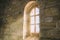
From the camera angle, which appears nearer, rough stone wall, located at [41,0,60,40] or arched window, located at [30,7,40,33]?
rough stone wall, located at [41,0,60,40]

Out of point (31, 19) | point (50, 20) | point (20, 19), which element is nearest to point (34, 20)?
point (31, 19)

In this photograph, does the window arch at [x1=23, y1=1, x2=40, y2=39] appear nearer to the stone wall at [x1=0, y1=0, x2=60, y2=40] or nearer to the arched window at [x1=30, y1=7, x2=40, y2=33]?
the arched window at [x1=30, y1=7, x2=40, y2=33]

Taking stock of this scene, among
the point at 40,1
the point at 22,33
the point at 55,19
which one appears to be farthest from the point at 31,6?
the point at 55,19

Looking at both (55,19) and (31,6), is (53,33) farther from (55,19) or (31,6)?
(31,6)

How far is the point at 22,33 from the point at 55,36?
3.50 ft

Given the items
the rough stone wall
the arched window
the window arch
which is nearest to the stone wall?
the rough stone wall

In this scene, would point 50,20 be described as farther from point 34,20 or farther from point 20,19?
point 20,19

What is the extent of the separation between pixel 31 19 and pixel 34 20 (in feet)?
0.42

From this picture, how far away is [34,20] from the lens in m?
3.70

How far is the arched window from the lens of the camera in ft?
11.9

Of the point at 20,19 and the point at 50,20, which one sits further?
the point at 20,19

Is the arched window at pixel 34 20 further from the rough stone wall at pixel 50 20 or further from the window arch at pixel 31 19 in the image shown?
the rough stone wall at pixel 50 20

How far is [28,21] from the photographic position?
12.4 ft

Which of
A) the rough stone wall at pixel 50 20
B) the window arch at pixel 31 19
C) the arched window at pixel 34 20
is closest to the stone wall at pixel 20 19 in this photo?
the rough stone wall at pixel 50 20
